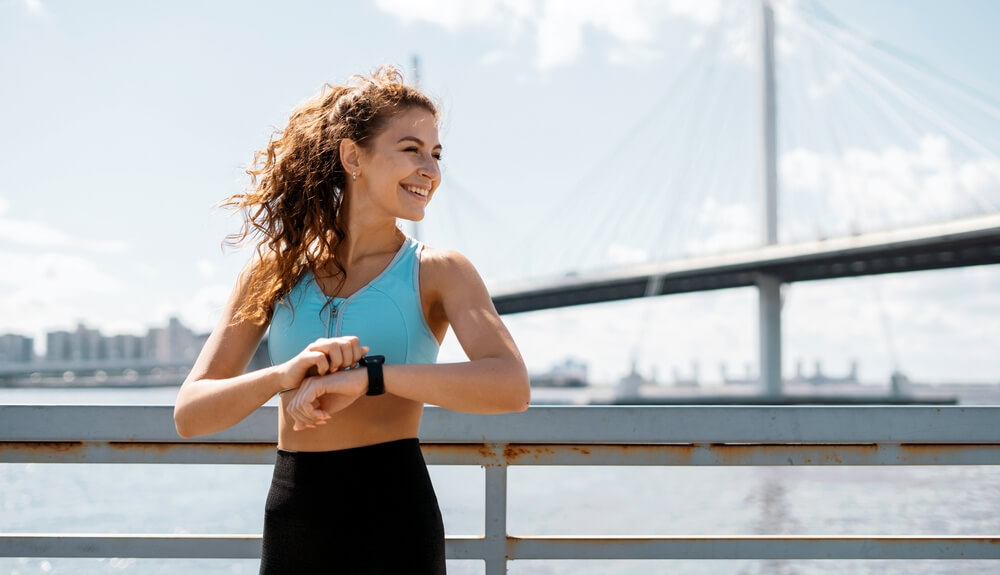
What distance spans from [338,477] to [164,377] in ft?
153

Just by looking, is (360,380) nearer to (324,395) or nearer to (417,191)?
(324,395)

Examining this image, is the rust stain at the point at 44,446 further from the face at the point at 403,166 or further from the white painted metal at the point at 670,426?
the face at the point at 403,166

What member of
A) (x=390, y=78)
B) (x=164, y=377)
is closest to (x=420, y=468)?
(x=390, y=78)

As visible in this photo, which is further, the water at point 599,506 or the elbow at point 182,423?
the water at point 599,506

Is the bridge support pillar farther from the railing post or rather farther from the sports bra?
the sports bra

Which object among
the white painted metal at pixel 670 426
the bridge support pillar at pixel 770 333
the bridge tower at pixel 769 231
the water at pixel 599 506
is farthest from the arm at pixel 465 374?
the bridge support pillar at pixel 770 333

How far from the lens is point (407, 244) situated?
4.09 feet

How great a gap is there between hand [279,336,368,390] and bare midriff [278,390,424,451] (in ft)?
0.33

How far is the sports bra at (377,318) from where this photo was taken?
117cm

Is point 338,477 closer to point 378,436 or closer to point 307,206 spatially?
point 378,436

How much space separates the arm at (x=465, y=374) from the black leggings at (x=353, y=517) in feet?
0.39

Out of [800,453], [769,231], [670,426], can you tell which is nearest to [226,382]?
[670,426]

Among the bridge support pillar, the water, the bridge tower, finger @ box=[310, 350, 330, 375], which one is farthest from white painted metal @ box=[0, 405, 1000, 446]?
the bridge support pillar

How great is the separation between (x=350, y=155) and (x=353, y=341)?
13.1 inches
